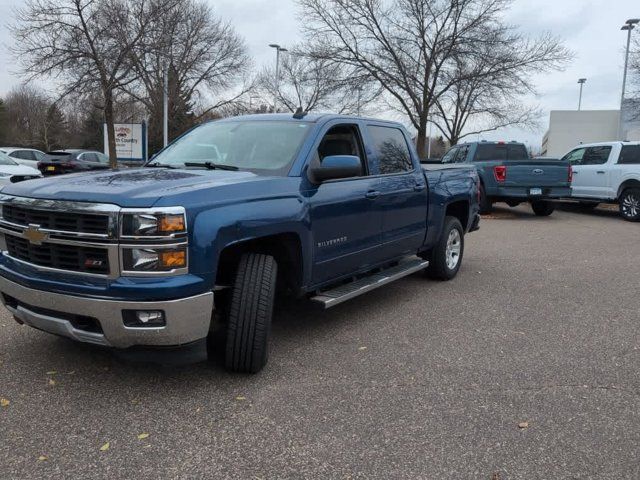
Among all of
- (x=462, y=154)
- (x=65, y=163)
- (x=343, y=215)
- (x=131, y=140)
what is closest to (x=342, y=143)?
(x=343, y=215)

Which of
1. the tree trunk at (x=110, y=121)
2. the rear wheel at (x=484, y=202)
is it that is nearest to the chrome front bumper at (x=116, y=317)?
the rear wheel at (x=484, y=202)

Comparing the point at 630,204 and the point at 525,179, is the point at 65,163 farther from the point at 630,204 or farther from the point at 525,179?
the point at 630,204

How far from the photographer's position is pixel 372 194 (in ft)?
16.5

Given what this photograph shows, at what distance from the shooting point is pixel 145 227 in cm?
320

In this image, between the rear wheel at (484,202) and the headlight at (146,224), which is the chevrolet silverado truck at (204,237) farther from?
the rear wheel at (484,202)

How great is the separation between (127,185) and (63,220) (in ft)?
1.41

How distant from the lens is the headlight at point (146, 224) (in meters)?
3.20

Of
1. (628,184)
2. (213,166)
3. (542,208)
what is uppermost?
(213,166)

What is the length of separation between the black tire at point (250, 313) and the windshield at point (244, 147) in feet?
2.81

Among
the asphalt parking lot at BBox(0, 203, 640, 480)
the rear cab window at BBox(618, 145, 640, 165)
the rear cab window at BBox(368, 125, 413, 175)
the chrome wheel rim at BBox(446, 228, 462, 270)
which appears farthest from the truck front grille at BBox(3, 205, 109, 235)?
the rear cab window at BBox(618, 145, 640, 165)

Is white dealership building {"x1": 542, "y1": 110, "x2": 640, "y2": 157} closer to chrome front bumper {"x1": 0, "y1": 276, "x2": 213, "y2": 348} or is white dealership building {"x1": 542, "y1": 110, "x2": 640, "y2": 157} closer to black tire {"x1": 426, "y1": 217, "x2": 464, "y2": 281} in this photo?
black tire {"x1": 426, "y1": 217, "x2": 464, "y2": 281}

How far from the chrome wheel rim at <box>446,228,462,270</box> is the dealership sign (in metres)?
21.7

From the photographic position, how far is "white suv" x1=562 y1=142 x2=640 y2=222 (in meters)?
14.0

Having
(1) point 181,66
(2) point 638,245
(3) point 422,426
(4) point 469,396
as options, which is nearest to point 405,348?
(4) point 469,396
